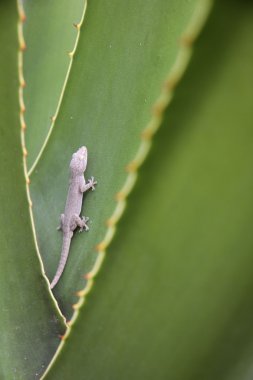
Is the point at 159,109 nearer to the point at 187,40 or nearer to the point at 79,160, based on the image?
the point at 187,40

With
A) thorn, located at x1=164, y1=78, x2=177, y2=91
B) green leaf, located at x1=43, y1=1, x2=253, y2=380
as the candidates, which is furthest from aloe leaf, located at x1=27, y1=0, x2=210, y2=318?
thorn, located at x1=164, y1=78, x2=177, y2=91

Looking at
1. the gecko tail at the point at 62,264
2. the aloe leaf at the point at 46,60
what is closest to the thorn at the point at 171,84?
the gecko tail at the point at 62,264

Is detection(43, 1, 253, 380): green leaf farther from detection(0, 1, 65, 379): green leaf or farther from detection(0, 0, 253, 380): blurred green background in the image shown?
detection(0, 1, 65, 379): green leaf

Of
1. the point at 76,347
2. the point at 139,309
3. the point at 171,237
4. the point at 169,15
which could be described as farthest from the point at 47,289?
the point at 169,15

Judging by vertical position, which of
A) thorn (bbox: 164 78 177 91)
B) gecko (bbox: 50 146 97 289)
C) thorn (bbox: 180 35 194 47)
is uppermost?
thorn (bbox: 180 35 194 47)

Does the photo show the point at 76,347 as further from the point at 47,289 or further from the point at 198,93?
the point at 198,93

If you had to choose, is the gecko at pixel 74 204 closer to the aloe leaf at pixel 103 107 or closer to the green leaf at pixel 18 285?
the aloe leaf at pixel 103 107
